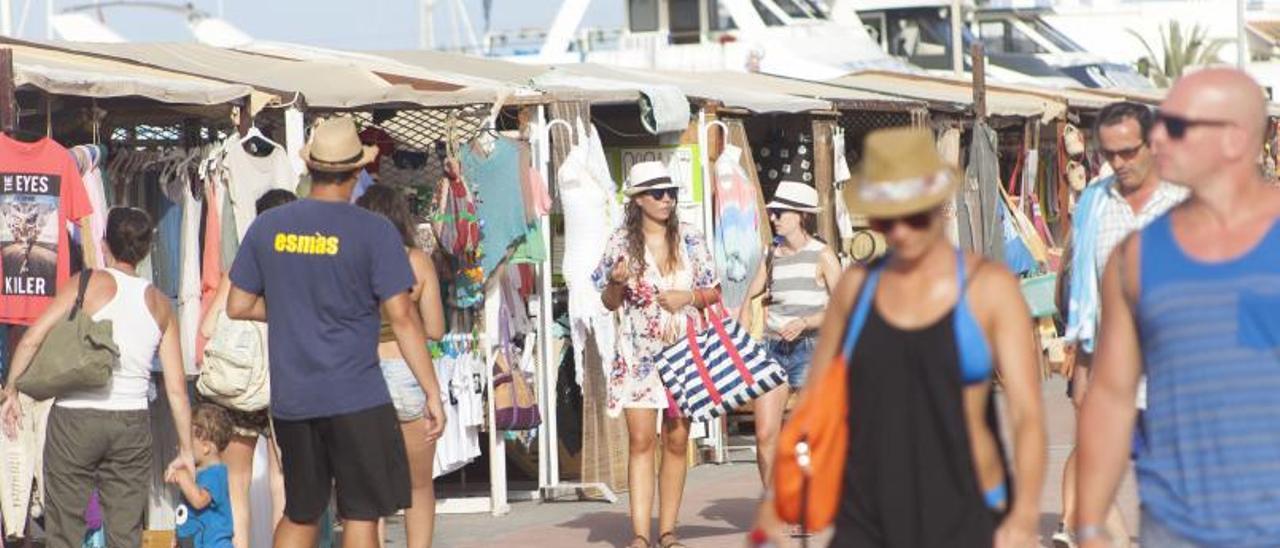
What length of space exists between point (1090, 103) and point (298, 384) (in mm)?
18528

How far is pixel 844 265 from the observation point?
1775 cm

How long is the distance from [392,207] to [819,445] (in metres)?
4.26

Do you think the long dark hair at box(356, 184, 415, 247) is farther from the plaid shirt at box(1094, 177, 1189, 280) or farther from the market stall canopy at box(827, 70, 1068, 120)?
the market stall canopy at box(827, 70, 1068, 120)

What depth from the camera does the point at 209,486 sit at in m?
10.5

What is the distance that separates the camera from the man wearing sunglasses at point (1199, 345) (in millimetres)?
5289

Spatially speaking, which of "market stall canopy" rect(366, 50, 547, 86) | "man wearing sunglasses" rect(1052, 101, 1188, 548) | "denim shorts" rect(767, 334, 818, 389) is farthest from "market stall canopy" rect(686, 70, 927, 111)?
"man wearing sunglasses" rect(1052, 101, 1188, 548)

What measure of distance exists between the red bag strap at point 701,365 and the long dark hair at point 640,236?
1.19 ft

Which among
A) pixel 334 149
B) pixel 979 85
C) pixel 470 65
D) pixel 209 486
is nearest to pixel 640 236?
pixel 209 486

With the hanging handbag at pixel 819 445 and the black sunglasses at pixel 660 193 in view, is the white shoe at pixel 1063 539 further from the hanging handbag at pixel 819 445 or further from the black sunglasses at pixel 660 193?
the hanging handbag at pixel 819 445

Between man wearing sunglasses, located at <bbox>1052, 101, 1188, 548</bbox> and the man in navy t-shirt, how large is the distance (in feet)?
8.23

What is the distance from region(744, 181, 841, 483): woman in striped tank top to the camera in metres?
11.9

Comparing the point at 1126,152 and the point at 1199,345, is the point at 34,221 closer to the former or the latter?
the point at 1126,152

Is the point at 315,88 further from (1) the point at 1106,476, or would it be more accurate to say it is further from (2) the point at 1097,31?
(2) the point at 1097,31

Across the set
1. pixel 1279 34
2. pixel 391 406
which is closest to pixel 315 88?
pixel 391 406
